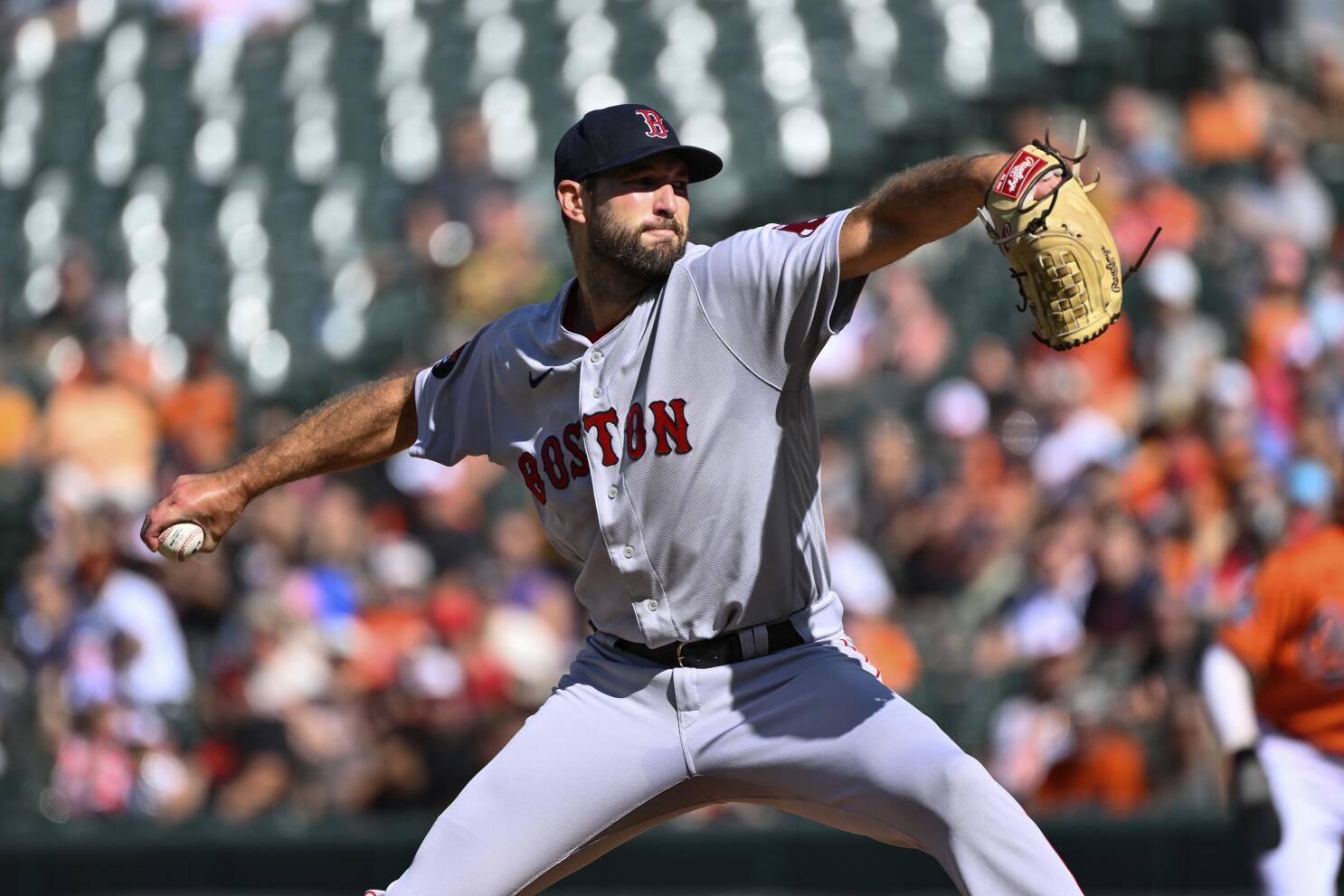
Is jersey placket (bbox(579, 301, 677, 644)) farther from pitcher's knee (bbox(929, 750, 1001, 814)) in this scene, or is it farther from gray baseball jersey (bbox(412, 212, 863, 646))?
pitcher's knee (bbox(929, 750, 1001, 814))

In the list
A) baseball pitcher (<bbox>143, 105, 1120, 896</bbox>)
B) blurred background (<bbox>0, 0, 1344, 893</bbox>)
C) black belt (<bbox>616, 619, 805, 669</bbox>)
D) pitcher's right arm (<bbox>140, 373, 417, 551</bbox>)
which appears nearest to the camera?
baseball pitcher (<bbox>143, 105, 1120, 896</bbox>)

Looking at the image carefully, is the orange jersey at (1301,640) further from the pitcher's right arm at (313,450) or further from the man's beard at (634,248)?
the pitcher's right arm at (313,450)

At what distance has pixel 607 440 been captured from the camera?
3.86 metres

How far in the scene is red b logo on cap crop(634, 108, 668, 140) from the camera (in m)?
3.87

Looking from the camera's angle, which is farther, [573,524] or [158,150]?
[158,150]

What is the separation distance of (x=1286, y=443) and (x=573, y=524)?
16.1ft

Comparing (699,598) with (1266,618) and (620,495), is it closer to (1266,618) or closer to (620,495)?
(620,495)

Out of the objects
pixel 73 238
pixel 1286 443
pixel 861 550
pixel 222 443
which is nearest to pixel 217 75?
pixel 73 238

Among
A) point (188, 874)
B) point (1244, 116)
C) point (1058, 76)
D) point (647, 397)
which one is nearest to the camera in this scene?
point (647, 397)

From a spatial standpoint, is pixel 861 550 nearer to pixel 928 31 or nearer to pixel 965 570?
pixel 965 570

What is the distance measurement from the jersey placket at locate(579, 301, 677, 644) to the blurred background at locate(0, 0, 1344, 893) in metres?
2.71

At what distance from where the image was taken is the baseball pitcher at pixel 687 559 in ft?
11.7

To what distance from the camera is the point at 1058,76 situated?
10.7 m

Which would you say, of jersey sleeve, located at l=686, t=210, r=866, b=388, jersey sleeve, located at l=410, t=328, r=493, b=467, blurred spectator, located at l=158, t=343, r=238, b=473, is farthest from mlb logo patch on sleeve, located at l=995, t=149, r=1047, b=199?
blurred spectator, located at l=158, t=343, r=238, b=473
